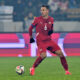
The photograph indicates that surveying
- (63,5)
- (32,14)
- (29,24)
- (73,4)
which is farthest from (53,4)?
(29,24)

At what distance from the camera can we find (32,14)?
1723 centimetres

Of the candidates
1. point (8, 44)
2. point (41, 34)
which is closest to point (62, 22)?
point (8, 44)

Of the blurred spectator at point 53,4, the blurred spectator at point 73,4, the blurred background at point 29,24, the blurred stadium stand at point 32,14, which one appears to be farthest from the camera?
the blurred spectator at point 73,4

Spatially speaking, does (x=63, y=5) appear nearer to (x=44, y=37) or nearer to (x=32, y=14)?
(x=32, y=14)

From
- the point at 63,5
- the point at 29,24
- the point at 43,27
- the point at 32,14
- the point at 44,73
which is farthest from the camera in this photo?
the point at 63,5

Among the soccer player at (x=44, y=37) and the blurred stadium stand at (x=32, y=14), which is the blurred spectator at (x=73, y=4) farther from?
the soccer player at (x=44, y=37)

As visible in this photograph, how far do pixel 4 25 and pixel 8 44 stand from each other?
1488 mm

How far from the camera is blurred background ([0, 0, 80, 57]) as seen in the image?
14.7 m

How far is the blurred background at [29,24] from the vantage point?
48.2 ft

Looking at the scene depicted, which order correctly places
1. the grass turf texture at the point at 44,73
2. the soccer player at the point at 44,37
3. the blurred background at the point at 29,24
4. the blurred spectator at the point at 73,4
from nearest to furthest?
the grass turf texture at the point at 44,73 → the soccer player at the point at 44,37 → the blurred background at the point at 29,24 → the blurred spectator at the point at 73,4

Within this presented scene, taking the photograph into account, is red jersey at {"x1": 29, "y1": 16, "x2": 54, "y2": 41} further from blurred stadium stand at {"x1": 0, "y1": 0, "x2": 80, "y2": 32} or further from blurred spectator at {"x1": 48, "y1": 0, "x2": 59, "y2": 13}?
blurred spectator at {"x1": 48, "y1": 0, "x2": 59, "y2": 13}

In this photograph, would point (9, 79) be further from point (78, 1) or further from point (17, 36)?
point (78, 1)

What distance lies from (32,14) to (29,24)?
2.65ft

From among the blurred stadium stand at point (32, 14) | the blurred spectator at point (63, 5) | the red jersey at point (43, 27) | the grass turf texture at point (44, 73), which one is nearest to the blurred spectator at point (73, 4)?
the blurred stadium stand at point (32, 14)
